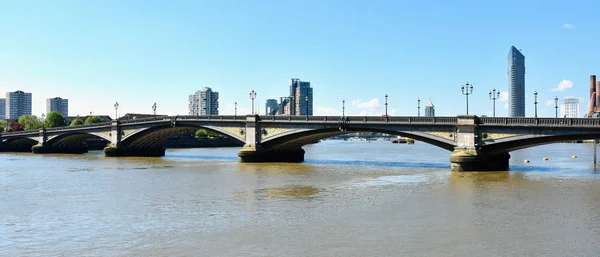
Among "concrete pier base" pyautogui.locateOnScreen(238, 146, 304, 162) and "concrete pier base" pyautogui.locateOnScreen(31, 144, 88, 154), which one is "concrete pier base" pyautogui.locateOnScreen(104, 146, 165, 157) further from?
"concrete pier base" pyautogui.locateOnScreen(238, 146, 304, 162)

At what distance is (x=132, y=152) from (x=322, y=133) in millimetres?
31624

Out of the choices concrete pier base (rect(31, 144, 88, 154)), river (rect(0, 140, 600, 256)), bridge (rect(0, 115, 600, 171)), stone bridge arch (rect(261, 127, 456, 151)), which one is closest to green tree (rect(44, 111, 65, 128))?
bridge (rect(0, 115, 600, 171))

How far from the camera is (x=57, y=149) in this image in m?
92.6

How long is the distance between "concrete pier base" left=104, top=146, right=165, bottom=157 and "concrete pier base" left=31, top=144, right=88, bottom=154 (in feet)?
55.6

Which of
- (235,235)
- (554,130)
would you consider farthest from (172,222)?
(554,130)

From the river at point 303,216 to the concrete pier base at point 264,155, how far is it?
18.8m

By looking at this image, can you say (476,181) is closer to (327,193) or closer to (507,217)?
(327,193)

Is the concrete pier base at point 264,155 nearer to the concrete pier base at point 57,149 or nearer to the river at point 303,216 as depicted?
the river at point 303,216

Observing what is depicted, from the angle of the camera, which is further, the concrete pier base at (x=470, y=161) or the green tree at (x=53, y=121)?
the green tree at (x=53, y=121)

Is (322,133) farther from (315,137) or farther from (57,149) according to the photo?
(57,149)

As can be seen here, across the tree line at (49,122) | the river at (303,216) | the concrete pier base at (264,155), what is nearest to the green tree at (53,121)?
the tree line at (49,122)

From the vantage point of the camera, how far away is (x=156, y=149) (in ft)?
271

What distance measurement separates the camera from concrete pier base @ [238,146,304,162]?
61656 mm

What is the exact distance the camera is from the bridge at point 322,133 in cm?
4441
